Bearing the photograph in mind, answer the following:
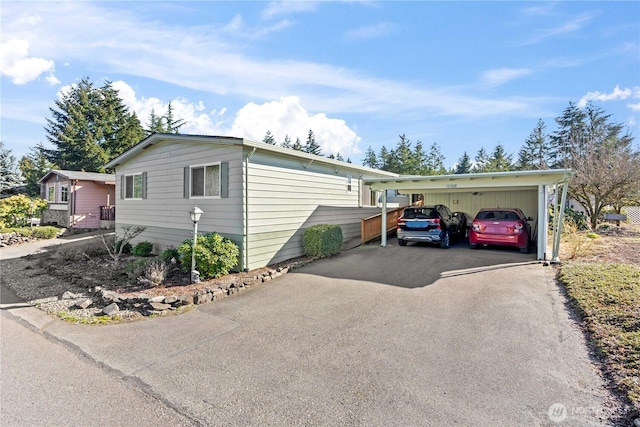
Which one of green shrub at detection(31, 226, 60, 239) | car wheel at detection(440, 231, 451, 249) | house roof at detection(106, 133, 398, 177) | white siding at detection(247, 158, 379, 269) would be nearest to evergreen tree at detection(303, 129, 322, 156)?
green shrub at detection(31, 226, 60, 239)

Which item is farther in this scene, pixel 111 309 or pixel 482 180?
pixel 482 180

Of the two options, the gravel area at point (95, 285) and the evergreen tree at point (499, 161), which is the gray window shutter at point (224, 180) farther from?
the evergreen tree at point (499, 161)

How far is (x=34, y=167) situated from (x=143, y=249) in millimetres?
42205

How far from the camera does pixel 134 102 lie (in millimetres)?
38031

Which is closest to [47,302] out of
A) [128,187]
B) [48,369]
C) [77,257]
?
[48,369]

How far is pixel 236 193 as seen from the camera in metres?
8.74

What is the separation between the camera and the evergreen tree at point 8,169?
3559cm

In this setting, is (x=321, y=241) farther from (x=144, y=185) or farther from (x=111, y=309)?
(x=144, y=185)

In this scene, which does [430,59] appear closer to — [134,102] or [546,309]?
[546,309]

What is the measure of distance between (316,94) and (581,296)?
1131cm

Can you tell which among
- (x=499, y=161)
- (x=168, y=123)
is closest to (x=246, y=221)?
(x=168, y=123)

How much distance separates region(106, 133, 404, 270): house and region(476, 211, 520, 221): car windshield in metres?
5.19

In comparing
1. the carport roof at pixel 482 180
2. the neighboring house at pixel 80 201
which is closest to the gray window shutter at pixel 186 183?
the carport roof at pixel 482 180

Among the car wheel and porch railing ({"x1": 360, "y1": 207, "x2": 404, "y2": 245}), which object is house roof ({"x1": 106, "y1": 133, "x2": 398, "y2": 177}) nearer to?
porch railing ({"x1": 360, "y1": 207, "x2": 404, "y2": 245})
